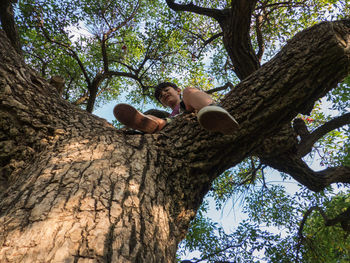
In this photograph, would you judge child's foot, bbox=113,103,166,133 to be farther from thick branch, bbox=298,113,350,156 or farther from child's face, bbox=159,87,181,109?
thick branch, bbox=298,113,350,156

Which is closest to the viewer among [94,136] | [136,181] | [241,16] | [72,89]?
[136,181]

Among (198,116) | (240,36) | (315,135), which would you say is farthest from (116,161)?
(315,135)

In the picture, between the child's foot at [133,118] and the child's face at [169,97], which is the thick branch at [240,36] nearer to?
the child's face at [169,97]

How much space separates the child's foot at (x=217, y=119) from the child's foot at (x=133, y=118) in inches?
28.7

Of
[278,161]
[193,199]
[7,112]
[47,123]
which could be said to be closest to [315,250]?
[278,161]

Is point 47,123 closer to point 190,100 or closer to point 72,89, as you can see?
point 190,100

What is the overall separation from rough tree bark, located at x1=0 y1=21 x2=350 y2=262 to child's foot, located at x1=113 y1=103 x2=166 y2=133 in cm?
21

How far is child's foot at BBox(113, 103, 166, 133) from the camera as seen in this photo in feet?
7.65

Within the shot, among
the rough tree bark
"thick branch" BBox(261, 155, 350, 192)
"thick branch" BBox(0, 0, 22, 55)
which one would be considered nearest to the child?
the rough tree bark

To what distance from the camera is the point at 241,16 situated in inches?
125

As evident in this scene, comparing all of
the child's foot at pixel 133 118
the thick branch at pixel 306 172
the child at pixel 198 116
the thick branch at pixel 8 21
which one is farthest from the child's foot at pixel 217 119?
the thick branch at pixel 8 21

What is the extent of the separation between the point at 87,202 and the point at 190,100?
55.4 inches

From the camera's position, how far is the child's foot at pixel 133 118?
2.33 meters

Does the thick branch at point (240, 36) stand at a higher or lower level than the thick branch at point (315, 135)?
higher
